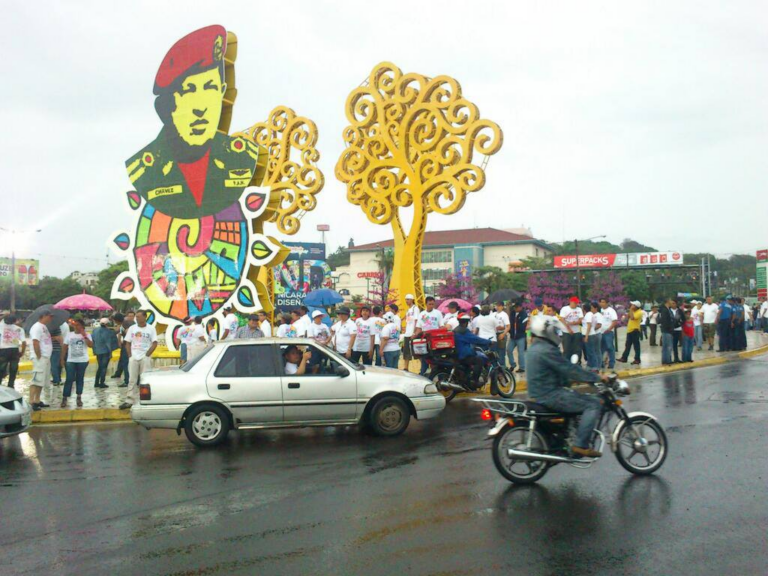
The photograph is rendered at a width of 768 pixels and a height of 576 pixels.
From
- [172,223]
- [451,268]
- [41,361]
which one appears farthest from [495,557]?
[451,268]

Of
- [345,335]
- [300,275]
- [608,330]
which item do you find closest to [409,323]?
[345,335]

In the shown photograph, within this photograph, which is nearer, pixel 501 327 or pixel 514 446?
pixel 514 446

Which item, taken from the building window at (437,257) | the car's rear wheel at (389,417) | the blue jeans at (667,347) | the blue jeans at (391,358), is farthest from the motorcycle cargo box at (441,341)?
the building window at (437,257)

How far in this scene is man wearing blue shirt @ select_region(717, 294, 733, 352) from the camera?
2189cm

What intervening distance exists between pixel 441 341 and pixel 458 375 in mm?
718

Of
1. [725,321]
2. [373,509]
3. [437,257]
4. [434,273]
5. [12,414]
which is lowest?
[373,509]

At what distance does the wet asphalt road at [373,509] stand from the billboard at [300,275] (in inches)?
1442

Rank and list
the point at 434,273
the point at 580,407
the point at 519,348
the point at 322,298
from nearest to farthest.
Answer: the point at 580,407 → the point at 519,348 → the point at 322,298 → the point at 434,273

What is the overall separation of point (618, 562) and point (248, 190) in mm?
17730

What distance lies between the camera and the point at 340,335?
14594 millimetres

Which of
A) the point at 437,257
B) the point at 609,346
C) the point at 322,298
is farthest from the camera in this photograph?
the point at 437,257

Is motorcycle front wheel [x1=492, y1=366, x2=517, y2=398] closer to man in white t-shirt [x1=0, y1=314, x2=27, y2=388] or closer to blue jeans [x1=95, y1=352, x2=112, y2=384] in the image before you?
man in white t-shirt [x1=0, y1=314, x2=27, y2=388]

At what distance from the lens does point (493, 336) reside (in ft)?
49.7

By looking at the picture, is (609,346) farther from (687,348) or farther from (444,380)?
(444,380)
